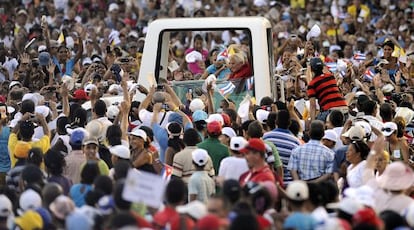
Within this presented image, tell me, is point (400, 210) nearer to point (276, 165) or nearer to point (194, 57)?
point (276, 165)

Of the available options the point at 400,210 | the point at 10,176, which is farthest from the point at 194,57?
the point at 400,210

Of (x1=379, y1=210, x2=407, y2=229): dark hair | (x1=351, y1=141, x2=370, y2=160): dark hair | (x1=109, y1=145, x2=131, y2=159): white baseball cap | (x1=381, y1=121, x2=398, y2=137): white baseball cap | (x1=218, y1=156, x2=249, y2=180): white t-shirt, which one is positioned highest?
(x1=381, y1=121, x2=398, y2=137): white baseball cap

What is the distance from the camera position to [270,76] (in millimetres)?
16297

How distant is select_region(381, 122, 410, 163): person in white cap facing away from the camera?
50.6ft

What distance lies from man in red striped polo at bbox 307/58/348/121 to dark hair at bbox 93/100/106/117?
8.46 ft

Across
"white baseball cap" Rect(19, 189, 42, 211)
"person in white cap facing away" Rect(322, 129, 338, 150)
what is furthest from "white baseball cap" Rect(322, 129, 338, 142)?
"white baseball cap" Rect(19, 189, 42, 211)

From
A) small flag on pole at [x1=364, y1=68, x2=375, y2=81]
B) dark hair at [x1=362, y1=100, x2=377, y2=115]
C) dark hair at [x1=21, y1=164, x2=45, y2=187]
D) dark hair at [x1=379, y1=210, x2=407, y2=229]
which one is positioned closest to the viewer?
dark hair at [x1=379, y1=210, x2=407, y2=229]

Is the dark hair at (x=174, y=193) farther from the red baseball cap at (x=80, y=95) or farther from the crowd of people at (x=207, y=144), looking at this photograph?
the red baseball cap at (x=80, y=95)

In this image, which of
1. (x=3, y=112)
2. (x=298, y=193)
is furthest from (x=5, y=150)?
Result: (x=298, y=193)

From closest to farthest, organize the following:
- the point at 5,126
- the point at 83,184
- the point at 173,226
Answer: the point at 173,226
the point at 83,184
the point at 5,126

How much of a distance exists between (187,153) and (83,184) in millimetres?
1826

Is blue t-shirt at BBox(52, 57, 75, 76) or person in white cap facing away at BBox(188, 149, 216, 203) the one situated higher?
blue t-shirt at BBox(52, 57, 75, 76)

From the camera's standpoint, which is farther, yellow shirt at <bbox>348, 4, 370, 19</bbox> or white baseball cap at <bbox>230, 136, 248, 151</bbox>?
yellow shirt at <bbox>348, 4, 370, 19</bbox>

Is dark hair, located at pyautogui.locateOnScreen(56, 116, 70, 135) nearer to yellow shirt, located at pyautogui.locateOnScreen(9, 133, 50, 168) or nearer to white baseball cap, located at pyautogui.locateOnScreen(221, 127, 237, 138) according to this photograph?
yellow shirt, located at pyautogui.locateOnScreen(9, 133, 50, 168)
